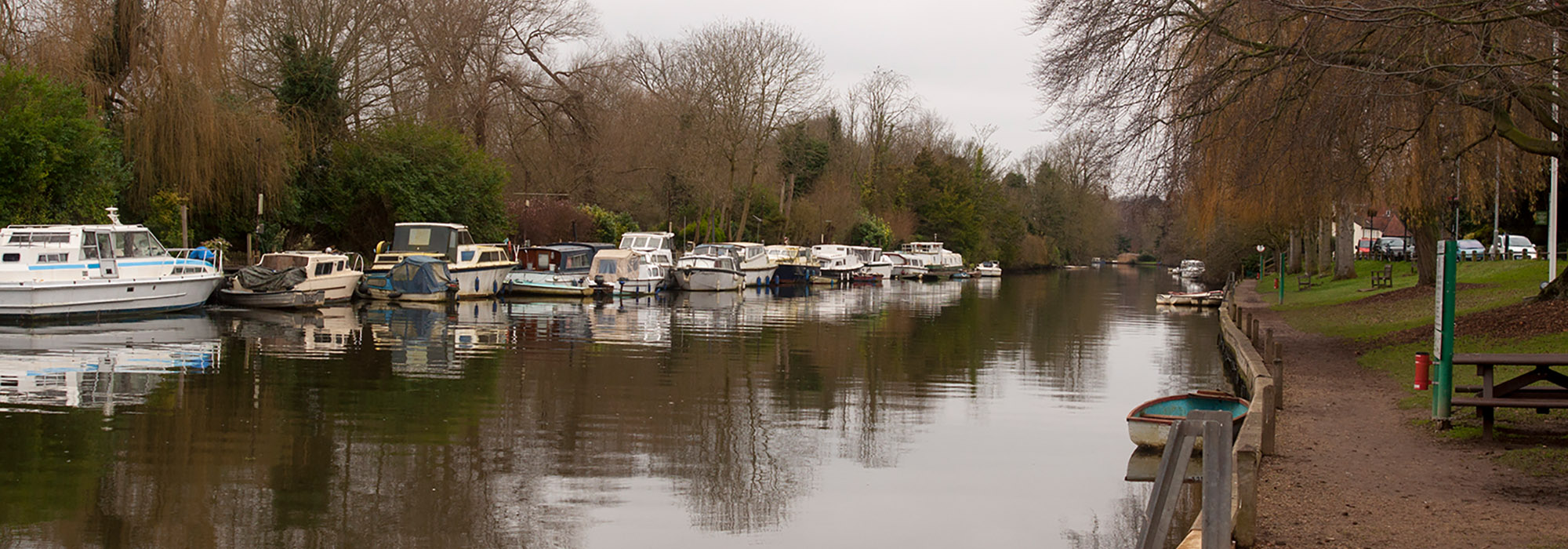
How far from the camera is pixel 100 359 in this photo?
2066cm

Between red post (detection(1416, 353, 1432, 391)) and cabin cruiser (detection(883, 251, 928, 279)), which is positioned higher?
cabin cruiser (detection(883, 251, 928, 279))

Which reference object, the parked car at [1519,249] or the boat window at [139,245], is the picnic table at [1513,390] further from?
the parked car at [1519,249]

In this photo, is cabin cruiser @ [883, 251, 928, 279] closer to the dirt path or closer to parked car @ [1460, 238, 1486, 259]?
parked car @ [1460, 238, 1486, 259]

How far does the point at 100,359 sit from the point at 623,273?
26284 mm

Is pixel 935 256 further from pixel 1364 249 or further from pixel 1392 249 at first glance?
pixel 1392 249

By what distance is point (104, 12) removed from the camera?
1315 inches

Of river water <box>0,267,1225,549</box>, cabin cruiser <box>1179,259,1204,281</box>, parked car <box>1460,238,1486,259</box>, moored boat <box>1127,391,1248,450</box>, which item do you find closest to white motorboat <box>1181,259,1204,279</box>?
cabin cruiser <box>1179,259,1204,281</box>

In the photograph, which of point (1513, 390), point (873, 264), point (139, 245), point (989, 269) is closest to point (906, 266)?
point (873, 264)

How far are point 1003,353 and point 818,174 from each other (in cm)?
5692

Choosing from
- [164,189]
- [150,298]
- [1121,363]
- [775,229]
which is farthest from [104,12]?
[775,229]

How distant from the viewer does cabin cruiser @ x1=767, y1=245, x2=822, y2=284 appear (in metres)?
61.6

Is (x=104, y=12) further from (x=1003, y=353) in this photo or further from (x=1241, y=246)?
(x=1241, y=246)


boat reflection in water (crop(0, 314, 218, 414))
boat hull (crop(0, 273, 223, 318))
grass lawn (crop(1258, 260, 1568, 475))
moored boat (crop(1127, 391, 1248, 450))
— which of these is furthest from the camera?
boat hull (crop(0, 273, 223, 318))

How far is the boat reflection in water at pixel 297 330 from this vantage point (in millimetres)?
23328
